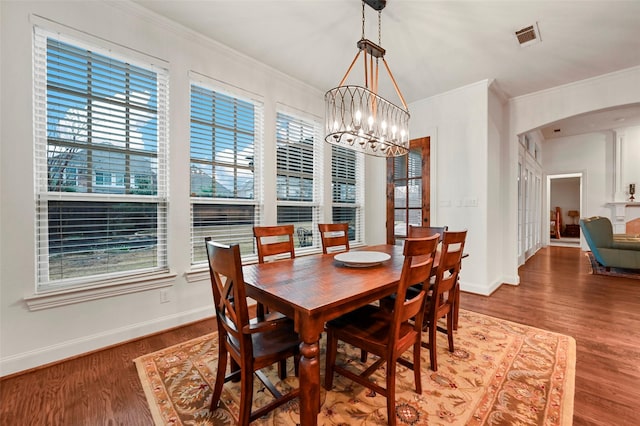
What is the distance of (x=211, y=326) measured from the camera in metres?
2.63

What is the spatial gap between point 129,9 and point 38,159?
1.45 meters

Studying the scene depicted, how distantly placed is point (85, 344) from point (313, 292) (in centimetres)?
205

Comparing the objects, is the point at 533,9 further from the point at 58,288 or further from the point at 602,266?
the point at 602,266

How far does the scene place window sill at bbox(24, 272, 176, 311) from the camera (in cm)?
193

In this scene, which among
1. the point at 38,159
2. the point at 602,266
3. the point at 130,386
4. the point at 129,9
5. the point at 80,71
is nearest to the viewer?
the point at 130,386

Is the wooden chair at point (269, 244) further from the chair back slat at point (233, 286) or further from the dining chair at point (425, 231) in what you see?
the dining chair at point (425, 231)

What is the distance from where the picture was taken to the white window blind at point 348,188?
435 centimetres

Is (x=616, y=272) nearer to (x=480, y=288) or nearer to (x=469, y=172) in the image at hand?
(x=480, y=288)

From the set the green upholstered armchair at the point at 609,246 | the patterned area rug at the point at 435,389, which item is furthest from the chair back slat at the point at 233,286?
the green upholstered armchair at the point at 609,246

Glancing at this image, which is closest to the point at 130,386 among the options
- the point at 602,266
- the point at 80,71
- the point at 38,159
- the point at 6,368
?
the point at 6,368

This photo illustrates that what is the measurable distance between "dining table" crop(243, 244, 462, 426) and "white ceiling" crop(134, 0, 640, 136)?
86.0 inches

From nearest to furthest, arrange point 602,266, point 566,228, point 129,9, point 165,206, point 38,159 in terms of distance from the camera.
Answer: point 38,159 < point 129,9 < point 165,206 < point 602,266 < point 566,228

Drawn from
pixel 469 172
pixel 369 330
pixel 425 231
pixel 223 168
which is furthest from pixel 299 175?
pixel 369 330

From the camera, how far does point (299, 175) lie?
12.3 ft
